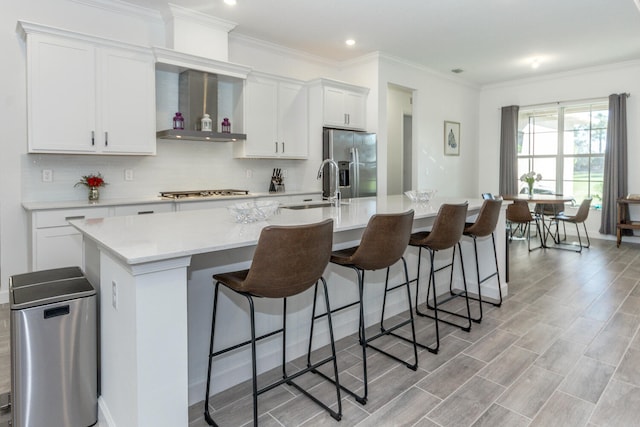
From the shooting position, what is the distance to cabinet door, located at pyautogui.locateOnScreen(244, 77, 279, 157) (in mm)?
4961

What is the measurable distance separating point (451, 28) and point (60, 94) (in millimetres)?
4340

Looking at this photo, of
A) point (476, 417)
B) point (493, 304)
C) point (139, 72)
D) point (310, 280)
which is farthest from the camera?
point (139, 72)

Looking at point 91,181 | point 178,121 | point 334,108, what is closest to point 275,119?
point 334,108

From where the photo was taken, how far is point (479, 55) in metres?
6.06

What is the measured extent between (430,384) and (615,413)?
0.89 m

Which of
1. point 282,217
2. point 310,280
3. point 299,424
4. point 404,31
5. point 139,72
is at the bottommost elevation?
point 299,424

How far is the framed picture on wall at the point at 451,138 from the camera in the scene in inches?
290

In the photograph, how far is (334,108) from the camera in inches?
221

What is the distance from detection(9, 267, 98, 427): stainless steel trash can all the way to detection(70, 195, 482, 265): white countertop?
1.02ft

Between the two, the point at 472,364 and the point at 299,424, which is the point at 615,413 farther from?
the point at 299,424

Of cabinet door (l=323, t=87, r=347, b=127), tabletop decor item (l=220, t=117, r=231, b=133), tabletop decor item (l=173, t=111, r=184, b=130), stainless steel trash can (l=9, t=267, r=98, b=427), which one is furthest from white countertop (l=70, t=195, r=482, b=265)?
cabinet door (l=323, t=87, r=347, b=127)

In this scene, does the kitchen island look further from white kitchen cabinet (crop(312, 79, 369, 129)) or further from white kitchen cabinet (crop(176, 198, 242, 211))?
white kitchen cabinet (crop(312, 79, 369, 129))

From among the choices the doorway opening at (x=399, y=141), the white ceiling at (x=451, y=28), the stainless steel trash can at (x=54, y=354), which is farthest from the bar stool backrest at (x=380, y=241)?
the doorway opening at (x=399, y=141)

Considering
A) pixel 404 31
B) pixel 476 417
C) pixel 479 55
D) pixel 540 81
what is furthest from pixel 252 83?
pixel 540 81
